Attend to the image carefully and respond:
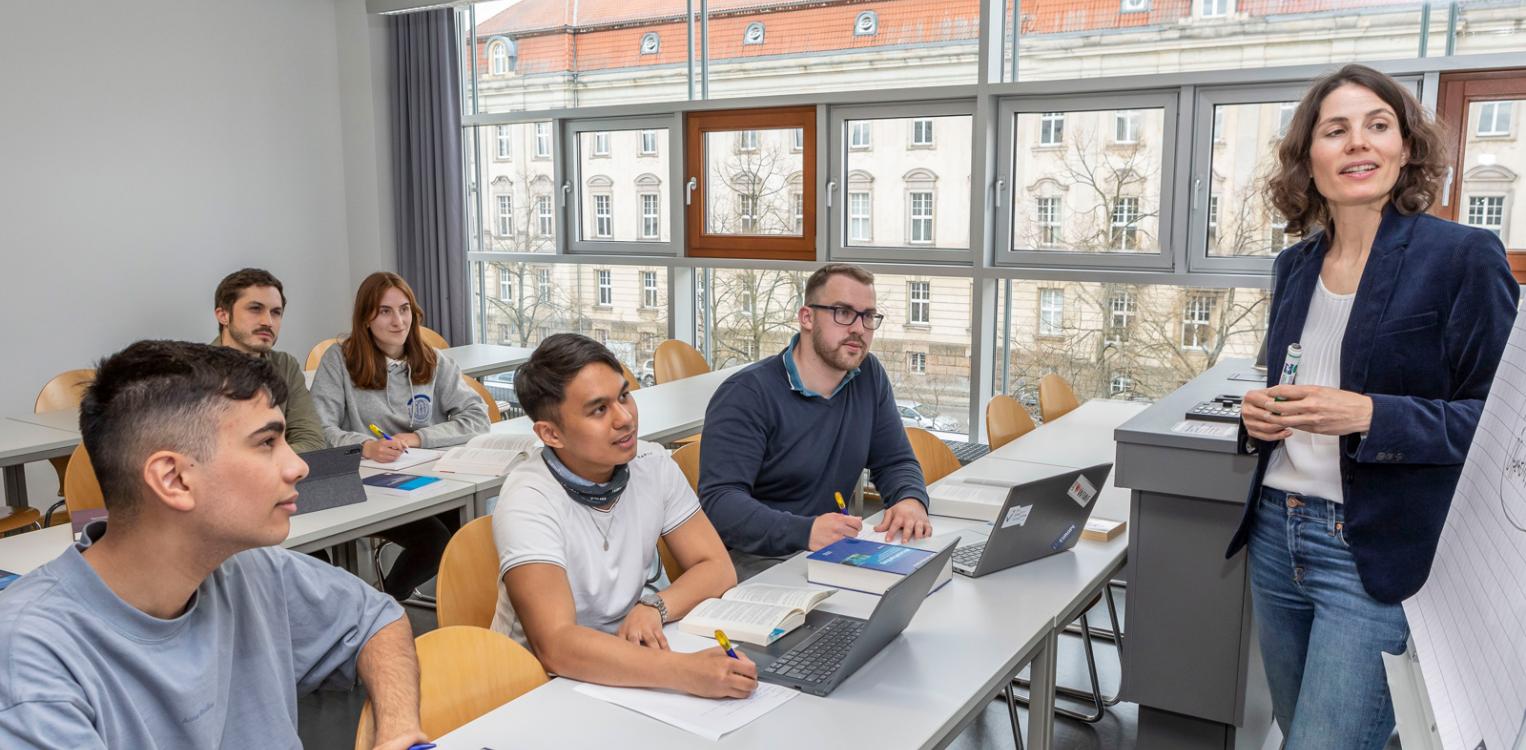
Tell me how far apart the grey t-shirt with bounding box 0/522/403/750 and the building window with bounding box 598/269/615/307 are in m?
4.67

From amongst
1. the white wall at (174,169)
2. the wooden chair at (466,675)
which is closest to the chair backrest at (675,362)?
the white wall at (174,169)

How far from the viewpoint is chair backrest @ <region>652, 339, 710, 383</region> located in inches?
205

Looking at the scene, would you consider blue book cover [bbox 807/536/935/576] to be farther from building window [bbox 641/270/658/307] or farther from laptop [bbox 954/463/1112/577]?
building window [bbox 641/270/658/307]

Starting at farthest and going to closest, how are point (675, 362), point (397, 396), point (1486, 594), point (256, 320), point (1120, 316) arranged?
1. point (675, 362)
2. point (1120, 316)
3. point (397, 396)
4. point (256, 320)
5. point (1486, 594)

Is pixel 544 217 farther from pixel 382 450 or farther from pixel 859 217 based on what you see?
pixel 382 450

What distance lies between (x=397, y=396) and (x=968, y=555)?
221 cm

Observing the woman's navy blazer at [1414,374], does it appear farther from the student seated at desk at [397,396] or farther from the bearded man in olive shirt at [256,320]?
the bearded man in olive shirt at [256,320]

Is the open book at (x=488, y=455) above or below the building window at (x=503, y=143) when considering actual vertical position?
below

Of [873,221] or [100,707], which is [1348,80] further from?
[873,221]

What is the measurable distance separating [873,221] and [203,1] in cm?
377

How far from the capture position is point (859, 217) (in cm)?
542

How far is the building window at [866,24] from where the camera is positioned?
207 inches

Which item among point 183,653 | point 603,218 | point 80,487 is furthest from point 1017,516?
point 603,218

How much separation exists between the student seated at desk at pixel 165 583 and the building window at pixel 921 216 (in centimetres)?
416
